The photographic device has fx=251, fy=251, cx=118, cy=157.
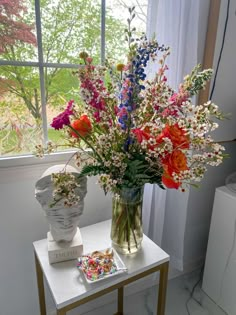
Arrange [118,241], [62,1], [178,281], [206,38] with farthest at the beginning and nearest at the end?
1. [178,281]
2. [206,38]
3. [62,1]
4. [118,241]

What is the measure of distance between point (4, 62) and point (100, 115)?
23.1 inches

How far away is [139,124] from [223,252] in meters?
1.06

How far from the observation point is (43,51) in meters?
1.09

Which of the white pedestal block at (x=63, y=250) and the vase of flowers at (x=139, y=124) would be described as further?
the white pedestal block at (x=63, y=250)

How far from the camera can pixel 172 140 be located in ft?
2.08

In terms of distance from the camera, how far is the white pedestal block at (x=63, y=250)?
90 centimetres

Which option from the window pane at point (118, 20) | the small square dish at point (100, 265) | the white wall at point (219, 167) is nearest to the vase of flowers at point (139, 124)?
the small square dish at point (100, 265)

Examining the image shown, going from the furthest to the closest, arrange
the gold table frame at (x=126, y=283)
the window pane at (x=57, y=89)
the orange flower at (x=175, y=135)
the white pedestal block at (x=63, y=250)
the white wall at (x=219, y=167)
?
the white wall at (x=219, y=167), the window pane at (x=57, y=89), the white pedestal block at (x=63, y=250), the gold table frame at (x=126, y=283), the orange flower at (x=175, y=135)

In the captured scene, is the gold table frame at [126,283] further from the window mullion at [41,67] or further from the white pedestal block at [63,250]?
the window mullion at [41,67]

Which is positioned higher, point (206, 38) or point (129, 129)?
point (206, 38)

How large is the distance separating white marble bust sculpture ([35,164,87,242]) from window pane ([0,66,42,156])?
0.34 m

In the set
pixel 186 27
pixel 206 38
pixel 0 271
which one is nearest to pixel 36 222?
pixel 0 271

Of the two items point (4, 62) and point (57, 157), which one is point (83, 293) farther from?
point (4, 62)

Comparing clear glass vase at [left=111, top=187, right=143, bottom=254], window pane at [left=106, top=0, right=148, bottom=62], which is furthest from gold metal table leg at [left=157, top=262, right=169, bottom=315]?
window pane at [left=106, top=0, right=148, bottom=62]
